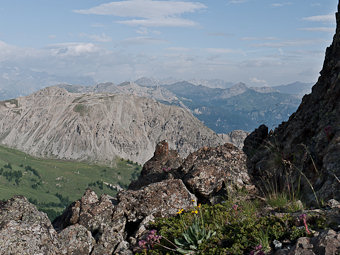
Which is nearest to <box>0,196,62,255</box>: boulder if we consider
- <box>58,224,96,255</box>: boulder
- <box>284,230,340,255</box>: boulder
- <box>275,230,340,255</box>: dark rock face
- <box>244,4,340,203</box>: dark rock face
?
<box>58,224,96,255</box>: boulder

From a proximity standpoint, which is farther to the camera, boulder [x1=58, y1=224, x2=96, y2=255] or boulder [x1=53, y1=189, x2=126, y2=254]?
boulder [x1=53, y1=189, x2=126, y2=254]

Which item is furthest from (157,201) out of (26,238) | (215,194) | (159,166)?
(159,166)

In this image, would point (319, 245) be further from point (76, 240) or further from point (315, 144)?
point (315, 144)

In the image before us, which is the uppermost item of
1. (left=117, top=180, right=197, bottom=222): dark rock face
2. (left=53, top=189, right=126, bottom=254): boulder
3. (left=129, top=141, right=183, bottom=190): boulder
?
(left=117, top=180, right=197, bottom=222): dark rock face

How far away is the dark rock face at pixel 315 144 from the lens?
14557 mm

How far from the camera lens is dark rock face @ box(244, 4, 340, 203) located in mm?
14557

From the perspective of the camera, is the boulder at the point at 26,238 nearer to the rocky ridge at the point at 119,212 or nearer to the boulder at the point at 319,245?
the rocky ridge at the point at 119,212

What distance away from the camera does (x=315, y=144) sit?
17.9m

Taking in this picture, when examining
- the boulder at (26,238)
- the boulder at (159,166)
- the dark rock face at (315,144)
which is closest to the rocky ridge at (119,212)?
the boulder at (26,238)

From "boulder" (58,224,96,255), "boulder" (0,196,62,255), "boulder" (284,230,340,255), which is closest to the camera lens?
"boulder" (284,230,340,255)

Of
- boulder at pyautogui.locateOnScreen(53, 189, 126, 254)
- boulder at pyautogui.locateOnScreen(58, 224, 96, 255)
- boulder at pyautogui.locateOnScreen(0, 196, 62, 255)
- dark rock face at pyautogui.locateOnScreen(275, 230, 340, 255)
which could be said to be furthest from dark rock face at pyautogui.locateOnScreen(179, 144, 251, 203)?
boulder at pyautogui.locateOnScreen(0, 196, 62, 255)

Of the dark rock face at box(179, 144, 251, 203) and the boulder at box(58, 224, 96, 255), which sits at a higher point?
the dark rock face at box(179, 144, 251, 203)

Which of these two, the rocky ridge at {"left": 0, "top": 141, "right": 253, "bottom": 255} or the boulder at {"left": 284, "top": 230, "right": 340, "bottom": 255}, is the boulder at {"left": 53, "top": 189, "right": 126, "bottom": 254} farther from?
the boulder at {"left": 284, "top": 230, "right": 340, "bottom": 255}

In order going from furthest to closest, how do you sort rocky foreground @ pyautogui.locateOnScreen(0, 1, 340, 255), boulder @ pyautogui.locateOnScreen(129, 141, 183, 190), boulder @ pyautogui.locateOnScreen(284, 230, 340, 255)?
boulder @ pyautogui.locateOnScreen(129, 141, 183, 190) → rocky foreground @ pyautogui.locateOnScreen(0, 1, 340, 255) → boulder @ pyautogui.locateOnScreen(284, 230, 340, 255)
